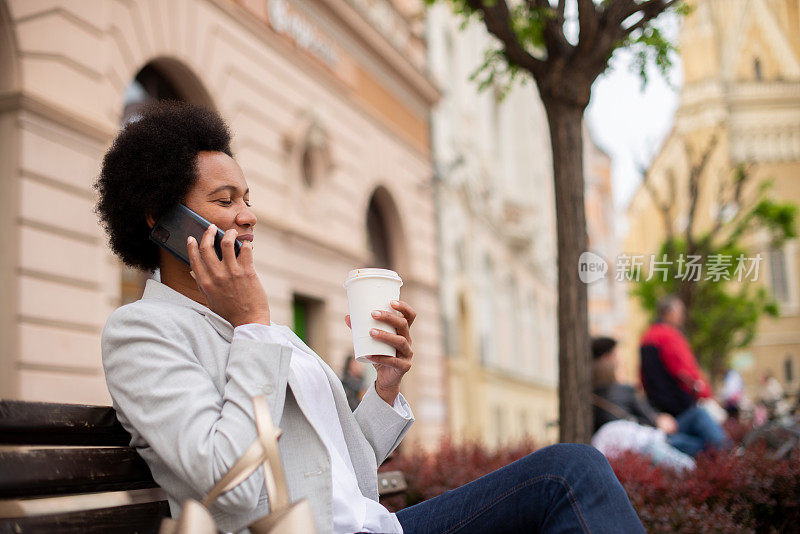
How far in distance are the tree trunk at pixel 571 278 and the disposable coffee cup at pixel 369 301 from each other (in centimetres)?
278

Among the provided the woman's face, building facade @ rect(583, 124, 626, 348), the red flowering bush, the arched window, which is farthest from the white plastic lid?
building facade @ rect(583, 124, 626, 348)

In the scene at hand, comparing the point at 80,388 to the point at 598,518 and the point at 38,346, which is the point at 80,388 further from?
the point at 598,518

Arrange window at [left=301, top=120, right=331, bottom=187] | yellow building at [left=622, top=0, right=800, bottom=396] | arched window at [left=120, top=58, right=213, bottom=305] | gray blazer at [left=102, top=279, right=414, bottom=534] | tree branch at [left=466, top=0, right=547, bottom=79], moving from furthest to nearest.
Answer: yellow building at [left=622, top=0, right=800, bottom=396] < window at [left=301, top=120, right=331, bottom=187] < arched window at [left=120, top=58, right=213, bottom=305] < tree branch at [left=466, top=0, right=547, bottom=79] < gray blazer at [left=102, top=279, right=414, bottom=534]

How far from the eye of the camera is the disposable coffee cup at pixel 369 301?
2.33 meters

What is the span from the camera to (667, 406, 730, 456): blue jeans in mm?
6676

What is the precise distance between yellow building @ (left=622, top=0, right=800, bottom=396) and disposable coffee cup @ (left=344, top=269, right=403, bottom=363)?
12.4 m

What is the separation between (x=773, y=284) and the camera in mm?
50969

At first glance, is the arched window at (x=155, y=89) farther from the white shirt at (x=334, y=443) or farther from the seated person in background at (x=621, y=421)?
the white shirt at (x=334, y=443)

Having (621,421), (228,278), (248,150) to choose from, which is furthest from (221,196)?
(248,150)

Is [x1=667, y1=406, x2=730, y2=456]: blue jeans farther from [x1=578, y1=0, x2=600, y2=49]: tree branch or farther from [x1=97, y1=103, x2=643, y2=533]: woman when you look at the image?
[x1=97, y1=103, x2=643, y2=533]: woman

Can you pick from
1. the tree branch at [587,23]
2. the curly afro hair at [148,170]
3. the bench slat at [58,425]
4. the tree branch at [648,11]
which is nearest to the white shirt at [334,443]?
the bench slat at [58,425]

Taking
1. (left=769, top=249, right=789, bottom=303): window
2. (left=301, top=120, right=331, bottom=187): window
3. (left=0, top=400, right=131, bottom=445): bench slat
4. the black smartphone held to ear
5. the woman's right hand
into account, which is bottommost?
(left=0, top=400, right=131, bottom=445): bench slat

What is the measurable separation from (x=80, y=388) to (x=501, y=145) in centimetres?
2184

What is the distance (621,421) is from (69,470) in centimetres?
479
